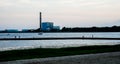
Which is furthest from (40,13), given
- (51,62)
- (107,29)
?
(51,62)

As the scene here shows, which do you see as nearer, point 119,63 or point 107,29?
point 119,63

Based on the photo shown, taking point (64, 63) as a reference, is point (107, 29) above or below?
below

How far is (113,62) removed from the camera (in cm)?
1838

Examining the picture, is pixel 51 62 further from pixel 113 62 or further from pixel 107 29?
pixel 107 29

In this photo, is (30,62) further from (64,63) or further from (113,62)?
(113,62)

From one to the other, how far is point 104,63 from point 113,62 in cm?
77

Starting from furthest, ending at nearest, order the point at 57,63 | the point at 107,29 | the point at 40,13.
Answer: the point at 107,29
the point at 40,13
the point at 57,63

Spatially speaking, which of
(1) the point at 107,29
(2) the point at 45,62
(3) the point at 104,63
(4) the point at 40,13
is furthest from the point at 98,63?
(1) the point at 107,29

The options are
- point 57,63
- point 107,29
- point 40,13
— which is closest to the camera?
point 57,63

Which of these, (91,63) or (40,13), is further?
(40,13)

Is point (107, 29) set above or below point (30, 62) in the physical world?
below

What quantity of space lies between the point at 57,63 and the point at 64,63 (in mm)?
418

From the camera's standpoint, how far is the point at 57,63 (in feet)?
57.8

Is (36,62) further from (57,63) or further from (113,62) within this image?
(113,62)
